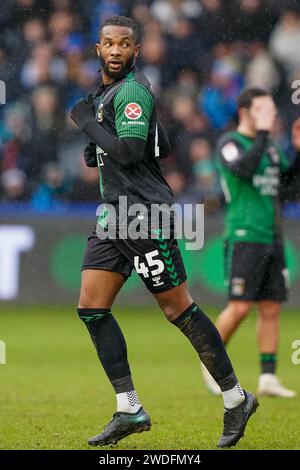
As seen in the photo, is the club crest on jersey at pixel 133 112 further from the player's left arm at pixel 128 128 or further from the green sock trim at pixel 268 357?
the green sock trim at pixel 268 357

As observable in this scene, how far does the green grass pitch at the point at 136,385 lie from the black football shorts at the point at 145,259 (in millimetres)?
833

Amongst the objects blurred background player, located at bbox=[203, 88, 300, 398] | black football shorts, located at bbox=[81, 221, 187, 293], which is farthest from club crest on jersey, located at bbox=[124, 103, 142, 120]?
blurred background player, located at bbox=[203, 88, 300, 398]

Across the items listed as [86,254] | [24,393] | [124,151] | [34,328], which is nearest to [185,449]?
[86,254]

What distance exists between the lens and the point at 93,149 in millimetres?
5762

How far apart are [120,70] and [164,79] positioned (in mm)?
6586

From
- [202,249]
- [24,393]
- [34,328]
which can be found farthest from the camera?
[202,249]

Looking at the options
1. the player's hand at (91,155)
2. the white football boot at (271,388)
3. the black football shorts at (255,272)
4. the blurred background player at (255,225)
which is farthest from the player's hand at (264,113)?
the player's hand at (91,155)

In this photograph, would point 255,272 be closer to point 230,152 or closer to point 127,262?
point 230,152

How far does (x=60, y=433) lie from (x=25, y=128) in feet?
20.2

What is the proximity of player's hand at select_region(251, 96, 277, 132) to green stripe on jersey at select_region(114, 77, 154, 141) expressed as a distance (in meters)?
2.62

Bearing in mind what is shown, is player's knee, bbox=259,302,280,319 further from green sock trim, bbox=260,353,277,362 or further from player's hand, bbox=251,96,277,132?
player's hand, bbox=251,96,277,132

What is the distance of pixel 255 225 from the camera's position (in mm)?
8016

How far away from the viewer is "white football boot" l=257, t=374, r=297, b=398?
7.66 meters

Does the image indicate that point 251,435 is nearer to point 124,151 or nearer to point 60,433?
point 60,433
